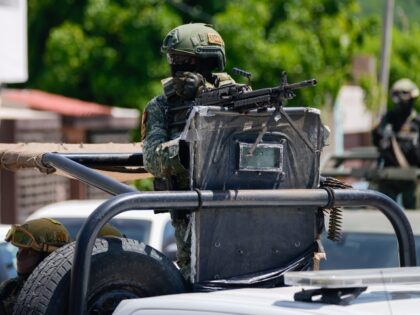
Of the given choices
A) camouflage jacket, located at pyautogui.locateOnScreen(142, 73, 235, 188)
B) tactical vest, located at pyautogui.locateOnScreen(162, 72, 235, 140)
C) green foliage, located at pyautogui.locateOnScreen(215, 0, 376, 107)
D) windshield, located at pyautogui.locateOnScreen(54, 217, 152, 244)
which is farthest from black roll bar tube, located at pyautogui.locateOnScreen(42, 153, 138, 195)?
green foliage, located at pyautogui.locateOnScreen(215, 0, 376, 107)

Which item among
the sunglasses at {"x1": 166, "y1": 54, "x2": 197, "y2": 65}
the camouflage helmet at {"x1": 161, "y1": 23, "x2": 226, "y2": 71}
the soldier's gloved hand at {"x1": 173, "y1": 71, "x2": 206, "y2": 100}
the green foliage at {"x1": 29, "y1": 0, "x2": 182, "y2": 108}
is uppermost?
the green foliage at {"x1": 29, "y1": 0, "x2": 182, "y2": 108}

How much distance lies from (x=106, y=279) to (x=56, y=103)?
17038 millimetres

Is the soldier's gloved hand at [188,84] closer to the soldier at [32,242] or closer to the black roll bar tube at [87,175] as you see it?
the black roll bar tube at [87,175]

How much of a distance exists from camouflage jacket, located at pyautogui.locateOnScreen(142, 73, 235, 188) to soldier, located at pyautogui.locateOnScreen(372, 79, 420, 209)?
6.76 m

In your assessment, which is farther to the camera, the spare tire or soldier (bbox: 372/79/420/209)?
soldier (bbox: 372/79/420/209)

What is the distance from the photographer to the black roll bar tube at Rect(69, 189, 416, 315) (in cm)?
390

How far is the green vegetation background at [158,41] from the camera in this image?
1912cm

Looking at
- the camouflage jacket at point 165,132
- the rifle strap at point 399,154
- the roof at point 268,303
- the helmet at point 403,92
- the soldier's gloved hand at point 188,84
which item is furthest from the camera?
the helmet at point 403,92

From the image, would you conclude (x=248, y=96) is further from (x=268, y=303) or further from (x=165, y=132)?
Answer: (x=268, y=303)

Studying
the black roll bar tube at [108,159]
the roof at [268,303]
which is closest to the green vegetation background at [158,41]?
the black roll bar tube at [108,159]

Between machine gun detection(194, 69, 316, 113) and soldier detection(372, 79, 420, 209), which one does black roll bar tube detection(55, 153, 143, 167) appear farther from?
soldier detection(372, 79, 420, 209)

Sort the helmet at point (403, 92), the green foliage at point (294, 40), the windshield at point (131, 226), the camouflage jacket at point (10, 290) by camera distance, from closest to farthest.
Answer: the camouflage jacket at point (10, 290) < the windshield at point (131, 226) < the helmet at point (403, 92) < the green foliage at point (294, 40)

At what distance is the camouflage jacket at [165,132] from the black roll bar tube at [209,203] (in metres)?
0.33

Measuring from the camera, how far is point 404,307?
11.7 feet
